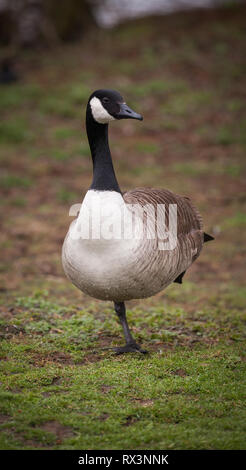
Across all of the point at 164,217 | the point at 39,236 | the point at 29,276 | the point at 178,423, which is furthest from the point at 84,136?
the point at 178,423

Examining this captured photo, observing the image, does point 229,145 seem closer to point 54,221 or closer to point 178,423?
point 54,221

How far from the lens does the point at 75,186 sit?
41.7 ft

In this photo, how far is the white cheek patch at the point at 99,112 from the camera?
5.12 metres

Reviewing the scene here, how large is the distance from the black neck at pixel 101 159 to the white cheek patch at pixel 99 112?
53 mm

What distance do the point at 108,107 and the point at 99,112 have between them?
0.35ft

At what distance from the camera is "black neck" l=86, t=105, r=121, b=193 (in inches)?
195

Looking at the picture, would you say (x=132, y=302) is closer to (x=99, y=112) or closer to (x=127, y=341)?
(x=127, y=341)

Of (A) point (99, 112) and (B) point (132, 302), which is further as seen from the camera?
(B) point (132, 302)

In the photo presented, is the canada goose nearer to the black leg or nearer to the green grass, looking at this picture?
the black leg

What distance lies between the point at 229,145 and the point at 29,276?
Result: 7598 millimetres

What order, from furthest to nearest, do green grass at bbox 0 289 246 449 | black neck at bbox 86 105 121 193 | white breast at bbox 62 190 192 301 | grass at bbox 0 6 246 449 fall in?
black neck at bbox 86 105 121 193
white breast at bbox 62 190 192 301
grass at bbox 0 6 246 449
green grass at bbox 0 289 246 449

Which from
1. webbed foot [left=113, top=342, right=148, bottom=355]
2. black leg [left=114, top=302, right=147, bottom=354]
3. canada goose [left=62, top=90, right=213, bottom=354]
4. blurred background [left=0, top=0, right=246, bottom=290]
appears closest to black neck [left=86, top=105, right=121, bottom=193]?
canada goose [left=62, top=90, right=213, bottom=354]

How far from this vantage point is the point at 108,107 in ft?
16.7

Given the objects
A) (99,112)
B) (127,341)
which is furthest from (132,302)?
(99,112)
